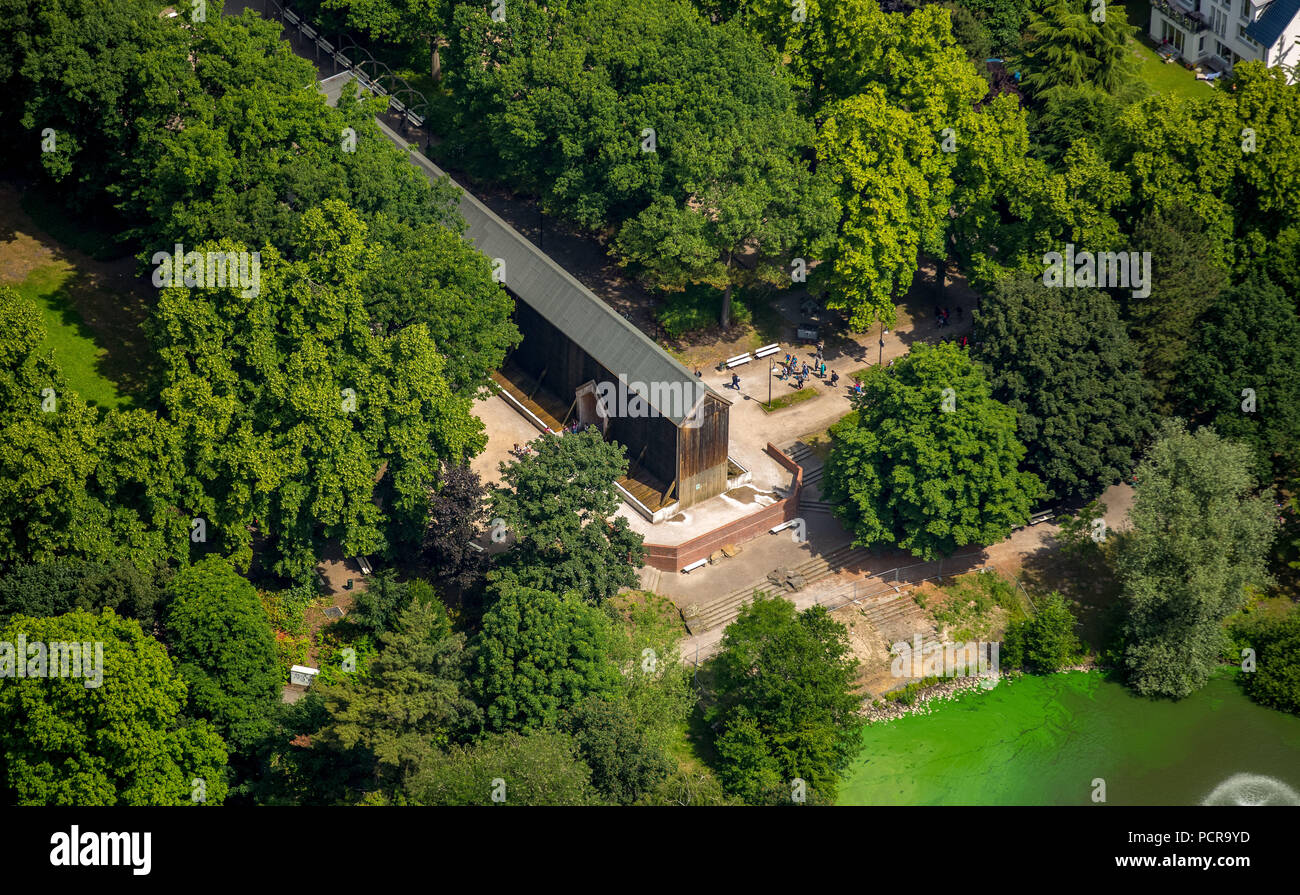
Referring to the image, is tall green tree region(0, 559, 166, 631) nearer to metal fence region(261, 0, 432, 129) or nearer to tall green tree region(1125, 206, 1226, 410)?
metal fence region(261, 0, 432, 129)

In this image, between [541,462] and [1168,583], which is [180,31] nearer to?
[541,462]

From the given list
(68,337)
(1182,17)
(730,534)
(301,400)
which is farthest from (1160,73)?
(68,337)

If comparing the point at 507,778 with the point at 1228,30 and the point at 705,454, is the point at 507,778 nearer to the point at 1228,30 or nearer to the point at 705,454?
the point at 705,454

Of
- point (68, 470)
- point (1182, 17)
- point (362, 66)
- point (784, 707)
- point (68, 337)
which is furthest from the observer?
point (1182, 17)

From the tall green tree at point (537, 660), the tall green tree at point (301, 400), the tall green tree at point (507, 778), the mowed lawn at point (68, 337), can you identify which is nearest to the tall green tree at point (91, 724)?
the tall green tree at point (301, 400)

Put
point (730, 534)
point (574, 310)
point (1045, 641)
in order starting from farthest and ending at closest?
point (574, 310) < point (730, 534) < point (1045, 641)

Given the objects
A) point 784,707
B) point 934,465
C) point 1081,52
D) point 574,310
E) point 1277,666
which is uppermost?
point 1081,52

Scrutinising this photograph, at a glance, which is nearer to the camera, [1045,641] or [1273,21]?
[1045,641]

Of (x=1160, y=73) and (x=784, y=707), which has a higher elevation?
(x=1160, y=73)
